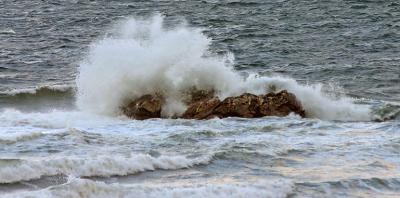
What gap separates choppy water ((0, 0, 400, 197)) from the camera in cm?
854

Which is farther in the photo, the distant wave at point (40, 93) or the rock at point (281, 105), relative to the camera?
the distant wave at point (40, 93)

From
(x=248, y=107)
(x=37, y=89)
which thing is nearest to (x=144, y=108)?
(x=248, y=107)

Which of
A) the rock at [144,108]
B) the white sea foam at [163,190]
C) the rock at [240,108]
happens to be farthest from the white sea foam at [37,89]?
the white sea foam at [163,190]

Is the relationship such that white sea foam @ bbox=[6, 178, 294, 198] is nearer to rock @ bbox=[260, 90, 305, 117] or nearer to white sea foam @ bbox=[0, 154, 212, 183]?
white sea foam @ bbox=[0, 154, 212, 183]

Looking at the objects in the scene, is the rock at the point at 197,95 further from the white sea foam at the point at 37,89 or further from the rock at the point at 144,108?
the white sea foam at the point at 37,89

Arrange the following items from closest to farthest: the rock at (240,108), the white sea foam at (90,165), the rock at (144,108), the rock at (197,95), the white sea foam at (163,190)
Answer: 1. the white sea foam at (163,190)
2. the white sea foam at (90,165)
3. the rock at (240,108)
4. the rock at (144,108)
5. the rock at (197,95)

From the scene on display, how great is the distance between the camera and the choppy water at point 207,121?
28.0ft

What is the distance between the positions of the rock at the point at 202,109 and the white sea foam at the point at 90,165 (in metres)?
3.68

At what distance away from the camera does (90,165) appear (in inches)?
345

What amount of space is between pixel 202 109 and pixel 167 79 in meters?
1.93

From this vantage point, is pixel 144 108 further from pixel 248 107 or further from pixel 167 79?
pixel 248 107

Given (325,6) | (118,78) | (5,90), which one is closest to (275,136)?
(118,78)

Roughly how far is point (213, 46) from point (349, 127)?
11801 mm

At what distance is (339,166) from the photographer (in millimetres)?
9328
